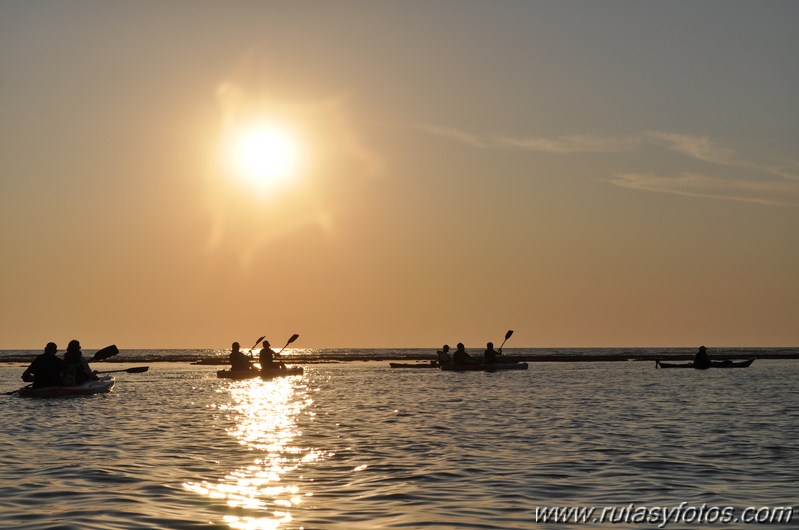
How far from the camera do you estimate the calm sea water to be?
44.0ft

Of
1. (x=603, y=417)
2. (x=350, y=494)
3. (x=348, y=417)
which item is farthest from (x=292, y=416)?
(x=350, y=494)

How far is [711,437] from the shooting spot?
2264 cm

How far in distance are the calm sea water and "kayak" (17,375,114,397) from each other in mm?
3498

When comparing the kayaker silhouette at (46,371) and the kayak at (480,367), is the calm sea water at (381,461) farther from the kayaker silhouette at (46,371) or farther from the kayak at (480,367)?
the kayak at (480,367)

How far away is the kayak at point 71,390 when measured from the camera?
125 ft

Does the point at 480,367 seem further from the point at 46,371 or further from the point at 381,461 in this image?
the point at 381,461

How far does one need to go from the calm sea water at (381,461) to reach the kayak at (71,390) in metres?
3.50

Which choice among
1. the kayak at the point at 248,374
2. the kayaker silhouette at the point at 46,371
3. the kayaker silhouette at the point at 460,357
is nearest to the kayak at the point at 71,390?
the kayaker silhouette at the point at 46,371

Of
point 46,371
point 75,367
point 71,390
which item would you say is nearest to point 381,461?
point 46,371

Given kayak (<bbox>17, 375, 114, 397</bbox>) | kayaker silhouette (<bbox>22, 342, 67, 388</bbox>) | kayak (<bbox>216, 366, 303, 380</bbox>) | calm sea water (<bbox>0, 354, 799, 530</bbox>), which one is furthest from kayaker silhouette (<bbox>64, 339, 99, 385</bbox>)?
kayak (<bbox>216, 366, 303, 380</bbox>)

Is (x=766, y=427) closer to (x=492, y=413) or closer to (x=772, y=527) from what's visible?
(x=492, y=413)

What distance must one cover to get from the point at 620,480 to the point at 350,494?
481cm

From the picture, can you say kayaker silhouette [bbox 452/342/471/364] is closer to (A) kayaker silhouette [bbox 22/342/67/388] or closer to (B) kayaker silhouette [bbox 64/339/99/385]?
(B) kayaker silhouette [bbox 64/339/99/385]

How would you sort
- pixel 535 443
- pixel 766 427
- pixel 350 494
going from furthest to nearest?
pixel 766 427 → pixel 535 443 → pixel 350 494
